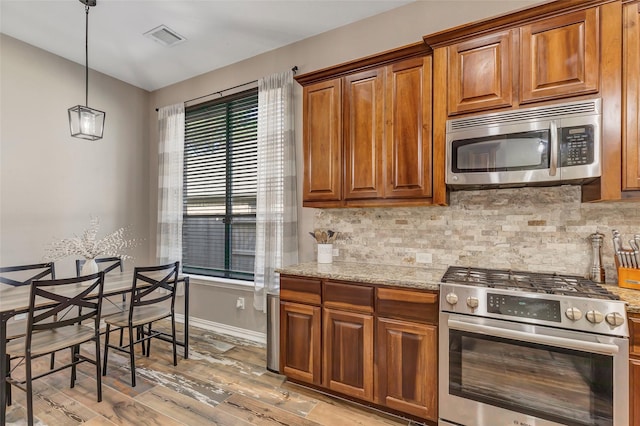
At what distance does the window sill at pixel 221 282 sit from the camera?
360 centimetres

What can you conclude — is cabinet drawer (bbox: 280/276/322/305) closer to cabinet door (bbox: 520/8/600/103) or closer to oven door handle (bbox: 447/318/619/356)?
oven door handle (bbox: 447/318/619/356)

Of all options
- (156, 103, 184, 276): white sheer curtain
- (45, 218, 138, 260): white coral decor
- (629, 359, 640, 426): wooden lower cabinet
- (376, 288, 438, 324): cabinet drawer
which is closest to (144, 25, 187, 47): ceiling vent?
(156, 103, 184, 276): white sheer curtain

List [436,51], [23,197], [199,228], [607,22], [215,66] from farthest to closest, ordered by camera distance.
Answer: [199,228]
[215,66]
[23,197]
[436,51]
[607,22]

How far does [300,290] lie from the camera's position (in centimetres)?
250

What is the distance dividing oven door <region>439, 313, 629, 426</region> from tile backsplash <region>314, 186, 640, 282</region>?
0.72m

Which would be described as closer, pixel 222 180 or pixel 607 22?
pixel 607 22

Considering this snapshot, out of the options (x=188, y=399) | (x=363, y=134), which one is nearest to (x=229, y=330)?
(x=188, y=399)

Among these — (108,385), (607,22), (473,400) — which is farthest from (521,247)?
(108,385)

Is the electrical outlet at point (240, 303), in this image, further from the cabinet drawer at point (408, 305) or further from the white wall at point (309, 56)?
the cabinet drawer at point (408, 305)

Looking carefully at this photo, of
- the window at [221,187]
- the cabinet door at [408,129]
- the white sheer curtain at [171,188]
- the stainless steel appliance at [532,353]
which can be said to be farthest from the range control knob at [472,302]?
the white sheer curtain at [171,188]

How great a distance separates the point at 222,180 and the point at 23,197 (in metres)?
1.97

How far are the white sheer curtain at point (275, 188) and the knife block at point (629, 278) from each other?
2426 mm

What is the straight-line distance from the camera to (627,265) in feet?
6.22

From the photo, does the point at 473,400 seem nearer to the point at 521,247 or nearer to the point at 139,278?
the point at 521,247
